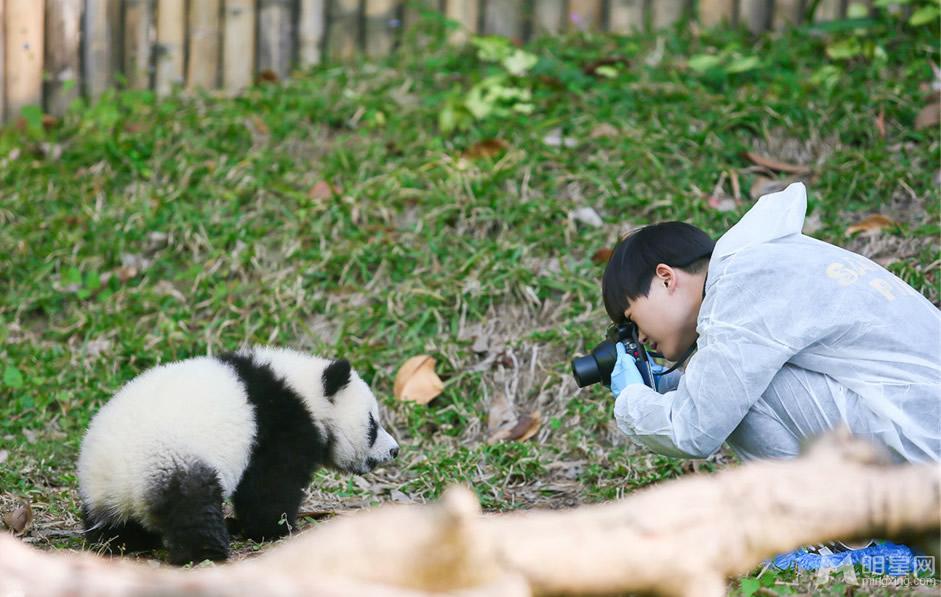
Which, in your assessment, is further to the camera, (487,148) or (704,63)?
(704,63)

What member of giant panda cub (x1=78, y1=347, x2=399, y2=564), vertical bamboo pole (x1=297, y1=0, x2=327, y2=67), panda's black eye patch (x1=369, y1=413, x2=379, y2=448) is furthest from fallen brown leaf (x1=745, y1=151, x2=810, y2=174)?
vertical bamboo pole (x1=297, y1=0, x2=327, y2=67)

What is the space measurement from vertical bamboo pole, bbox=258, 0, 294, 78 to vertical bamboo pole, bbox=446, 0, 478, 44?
47.6 inches

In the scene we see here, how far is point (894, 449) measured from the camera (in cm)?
318

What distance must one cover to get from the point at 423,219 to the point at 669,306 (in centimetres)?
307

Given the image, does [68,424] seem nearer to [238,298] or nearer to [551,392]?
[238,298]

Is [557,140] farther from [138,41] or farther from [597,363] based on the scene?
[597,363]

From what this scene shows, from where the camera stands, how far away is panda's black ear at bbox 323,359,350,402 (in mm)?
4297

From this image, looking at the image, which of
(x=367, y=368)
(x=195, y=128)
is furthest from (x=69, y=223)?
(x=367, y=368)

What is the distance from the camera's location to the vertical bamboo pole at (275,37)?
7883 mm

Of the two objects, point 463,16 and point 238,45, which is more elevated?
point 463,16

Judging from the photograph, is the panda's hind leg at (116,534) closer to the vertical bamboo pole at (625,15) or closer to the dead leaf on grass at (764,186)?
the dead leaf on grass at (764,186)

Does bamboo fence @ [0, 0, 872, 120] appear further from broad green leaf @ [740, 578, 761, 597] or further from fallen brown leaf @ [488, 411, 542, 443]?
broad green leaf @ [740, 578, 761, 597]

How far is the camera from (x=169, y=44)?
7844mm

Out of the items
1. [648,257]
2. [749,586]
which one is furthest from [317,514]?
[749,586]
